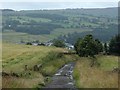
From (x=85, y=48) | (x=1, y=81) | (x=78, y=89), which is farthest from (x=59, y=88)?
(x=85, y=48)

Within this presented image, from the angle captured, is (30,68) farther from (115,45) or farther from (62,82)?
(115,45)

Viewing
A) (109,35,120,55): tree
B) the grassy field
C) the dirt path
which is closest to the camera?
the grassy field

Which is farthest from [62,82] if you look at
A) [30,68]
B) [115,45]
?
[115,45]

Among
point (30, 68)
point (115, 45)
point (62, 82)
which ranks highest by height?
point (62, 82)

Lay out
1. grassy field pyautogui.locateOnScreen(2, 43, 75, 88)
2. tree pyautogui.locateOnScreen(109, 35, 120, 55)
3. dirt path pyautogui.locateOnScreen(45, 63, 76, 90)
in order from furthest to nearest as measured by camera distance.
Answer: tree pyautogui.locateOnScreen(109, 35, 120, 55), dirt path pyautogui.locateOnScreen(45, 63, 76, 90), grassy field pyautogui.locateOnScreen(2, 43, 75, 88)

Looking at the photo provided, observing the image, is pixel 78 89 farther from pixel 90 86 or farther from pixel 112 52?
pixel 112 52

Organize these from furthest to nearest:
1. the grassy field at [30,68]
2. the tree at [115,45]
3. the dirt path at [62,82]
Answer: the tree at [115,45]
the dirt path at [62,82]
the grassy field at [30,68]

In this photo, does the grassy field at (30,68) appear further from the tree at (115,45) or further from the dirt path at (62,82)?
the tree at (115,45)

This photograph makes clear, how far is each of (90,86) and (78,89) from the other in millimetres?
1608

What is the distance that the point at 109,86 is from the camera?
2002 centimetres

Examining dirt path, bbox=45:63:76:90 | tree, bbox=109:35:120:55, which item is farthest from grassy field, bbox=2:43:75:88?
tree, bbox=109:35:120:55

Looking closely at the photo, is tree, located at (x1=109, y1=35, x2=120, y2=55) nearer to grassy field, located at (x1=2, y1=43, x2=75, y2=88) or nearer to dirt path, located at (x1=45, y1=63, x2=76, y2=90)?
grassy field, located at (x1=2, y1=43, x2=75, y2=88)

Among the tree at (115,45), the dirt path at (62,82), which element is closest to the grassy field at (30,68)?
the dirt path at (62,82)

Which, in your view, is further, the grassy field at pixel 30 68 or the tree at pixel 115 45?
the tree at pixel 115 45
